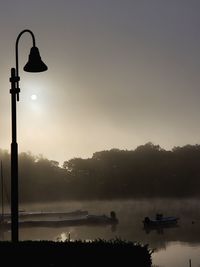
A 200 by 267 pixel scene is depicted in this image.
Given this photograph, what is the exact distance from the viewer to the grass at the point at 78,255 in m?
17.4

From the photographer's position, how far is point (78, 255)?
1775 cm

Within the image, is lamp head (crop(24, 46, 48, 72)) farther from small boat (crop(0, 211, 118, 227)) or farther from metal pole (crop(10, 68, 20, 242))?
small boat (crop(0, 211, 118, 227))

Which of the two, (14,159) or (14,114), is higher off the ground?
(14,114)

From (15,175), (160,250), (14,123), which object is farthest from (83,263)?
(160,250)

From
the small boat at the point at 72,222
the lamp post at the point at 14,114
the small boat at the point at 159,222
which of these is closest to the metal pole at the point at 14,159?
the lamp post at the point at 14,114

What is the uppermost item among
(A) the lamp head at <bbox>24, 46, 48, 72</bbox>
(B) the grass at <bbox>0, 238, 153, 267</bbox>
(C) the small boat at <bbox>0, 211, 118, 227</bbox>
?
(A) the lamp head at <bbox>24, 46, 48, 72</bbox>

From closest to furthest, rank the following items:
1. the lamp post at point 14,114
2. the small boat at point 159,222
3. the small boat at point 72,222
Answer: the lamp post at point 14,114 < the small boat at point 159,222 < the small boat at point 72,222

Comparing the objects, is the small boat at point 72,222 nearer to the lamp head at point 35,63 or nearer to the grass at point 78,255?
the grass at point 78,255

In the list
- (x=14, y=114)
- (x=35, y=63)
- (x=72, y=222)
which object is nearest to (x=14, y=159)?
(x=14, y=114)

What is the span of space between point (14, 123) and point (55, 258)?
15.0 feet

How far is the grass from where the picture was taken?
1736 cm

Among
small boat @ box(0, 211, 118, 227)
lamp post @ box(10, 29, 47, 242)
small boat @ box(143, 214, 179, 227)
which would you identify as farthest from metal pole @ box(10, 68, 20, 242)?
small boat @ box(0, 211, 118, 227)

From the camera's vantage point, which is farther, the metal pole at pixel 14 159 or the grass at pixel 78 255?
the grass at pixel 78 255

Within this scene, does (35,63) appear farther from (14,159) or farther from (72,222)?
(72,222)
